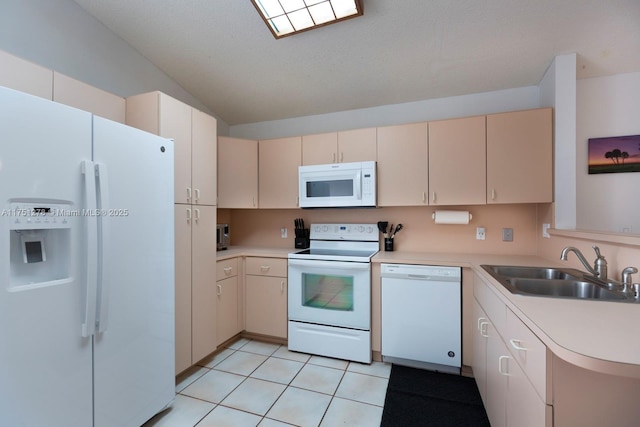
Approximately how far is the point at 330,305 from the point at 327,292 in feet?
0.37

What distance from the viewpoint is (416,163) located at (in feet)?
7.95

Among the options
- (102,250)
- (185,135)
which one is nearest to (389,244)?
(185,135)

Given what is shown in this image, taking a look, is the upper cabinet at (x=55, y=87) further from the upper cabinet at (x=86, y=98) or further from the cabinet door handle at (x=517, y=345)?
the cabinet door handle at (x=517, y=345)

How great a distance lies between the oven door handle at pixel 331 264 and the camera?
226cm

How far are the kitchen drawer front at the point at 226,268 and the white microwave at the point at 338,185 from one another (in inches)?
33.5

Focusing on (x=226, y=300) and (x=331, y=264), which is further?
(x=226, y=300)

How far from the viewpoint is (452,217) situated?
2.42 meters

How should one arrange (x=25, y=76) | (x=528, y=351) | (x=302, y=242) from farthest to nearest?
1. (x=302, y=242)
2. (x=25, y=76)
3. (x=528, y=351)

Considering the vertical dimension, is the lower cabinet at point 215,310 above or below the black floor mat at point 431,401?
above

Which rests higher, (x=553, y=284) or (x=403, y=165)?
(x=403, y=165)

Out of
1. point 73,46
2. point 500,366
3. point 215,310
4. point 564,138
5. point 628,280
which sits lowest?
point 215,310

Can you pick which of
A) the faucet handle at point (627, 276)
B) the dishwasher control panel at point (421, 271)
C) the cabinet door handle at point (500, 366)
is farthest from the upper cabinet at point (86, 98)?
the faucet handle at point (627, 276)

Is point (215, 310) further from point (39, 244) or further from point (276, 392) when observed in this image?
point (39, 244)

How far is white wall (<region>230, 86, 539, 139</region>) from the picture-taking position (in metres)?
2.42
